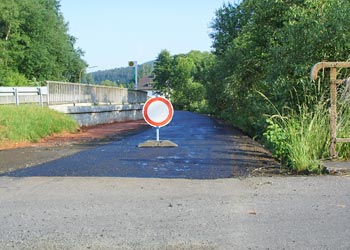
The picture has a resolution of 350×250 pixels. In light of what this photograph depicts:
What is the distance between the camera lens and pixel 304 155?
789 cm

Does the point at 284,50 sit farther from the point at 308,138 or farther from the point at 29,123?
the point at 29,123

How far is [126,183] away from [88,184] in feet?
1.92

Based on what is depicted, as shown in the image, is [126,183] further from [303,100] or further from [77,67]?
[77,67]

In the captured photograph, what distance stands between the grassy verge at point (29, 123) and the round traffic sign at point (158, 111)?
15.7 feet

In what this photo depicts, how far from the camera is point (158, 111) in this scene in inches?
472

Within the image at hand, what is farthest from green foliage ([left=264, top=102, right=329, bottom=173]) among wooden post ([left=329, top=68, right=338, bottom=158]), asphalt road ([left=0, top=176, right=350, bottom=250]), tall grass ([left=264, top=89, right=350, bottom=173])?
asphalt road ([left=0, top=176, right=350, bottom=250])

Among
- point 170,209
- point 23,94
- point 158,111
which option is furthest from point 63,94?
point 170,209

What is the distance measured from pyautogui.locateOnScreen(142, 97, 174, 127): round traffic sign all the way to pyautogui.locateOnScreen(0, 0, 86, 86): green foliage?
125 ft

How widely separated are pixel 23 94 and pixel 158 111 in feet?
36.4

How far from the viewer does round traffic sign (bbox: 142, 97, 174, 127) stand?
39.2 feet

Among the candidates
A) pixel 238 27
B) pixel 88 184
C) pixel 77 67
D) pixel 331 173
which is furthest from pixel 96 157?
pixel 77 67

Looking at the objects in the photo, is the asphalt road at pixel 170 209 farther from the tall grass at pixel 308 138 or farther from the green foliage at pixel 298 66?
the green foliage at pixel 298 66

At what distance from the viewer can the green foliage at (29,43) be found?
1922 inches

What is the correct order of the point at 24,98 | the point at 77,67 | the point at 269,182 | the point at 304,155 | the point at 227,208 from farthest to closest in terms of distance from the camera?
the point at 77,67 → the point at 24,98 → the point at 304,155 → the point at 269,182 → the point at 227,208
